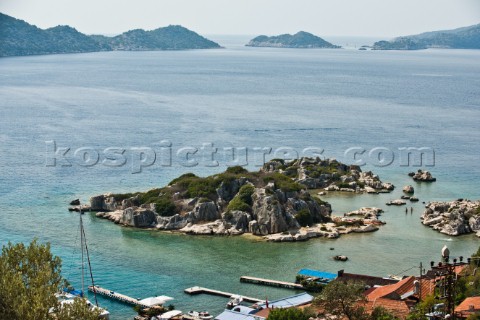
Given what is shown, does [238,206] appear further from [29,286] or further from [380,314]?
[29,286]

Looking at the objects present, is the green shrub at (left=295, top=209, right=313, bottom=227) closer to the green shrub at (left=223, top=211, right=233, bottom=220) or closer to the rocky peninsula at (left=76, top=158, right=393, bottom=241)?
the rocky peninsula at (left=76, top=158, right=393, bottom=241)

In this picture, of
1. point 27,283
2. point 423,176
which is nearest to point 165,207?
point 423,176

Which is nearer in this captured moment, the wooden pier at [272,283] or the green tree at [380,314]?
the green tree at [380,314]

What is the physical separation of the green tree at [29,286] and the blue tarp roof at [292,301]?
15705 mm

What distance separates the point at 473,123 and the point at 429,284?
312 ft

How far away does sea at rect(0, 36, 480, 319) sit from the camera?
54594 mm

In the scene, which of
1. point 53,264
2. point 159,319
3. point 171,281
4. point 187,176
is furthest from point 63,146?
point 53,264

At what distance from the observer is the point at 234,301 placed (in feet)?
153

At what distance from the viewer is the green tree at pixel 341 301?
35.3 m

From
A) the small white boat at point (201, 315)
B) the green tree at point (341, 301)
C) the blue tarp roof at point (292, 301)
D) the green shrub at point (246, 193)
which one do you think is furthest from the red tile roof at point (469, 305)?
the green shrub at point (246, 193)

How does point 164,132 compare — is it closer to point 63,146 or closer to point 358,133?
point 63,146

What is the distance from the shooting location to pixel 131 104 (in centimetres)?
14988

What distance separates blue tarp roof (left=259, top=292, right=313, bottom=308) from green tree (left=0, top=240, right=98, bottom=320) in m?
15.7

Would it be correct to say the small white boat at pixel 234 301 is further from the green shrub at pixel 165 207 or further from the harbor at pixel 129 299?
the green shrub at pixel 165 207
